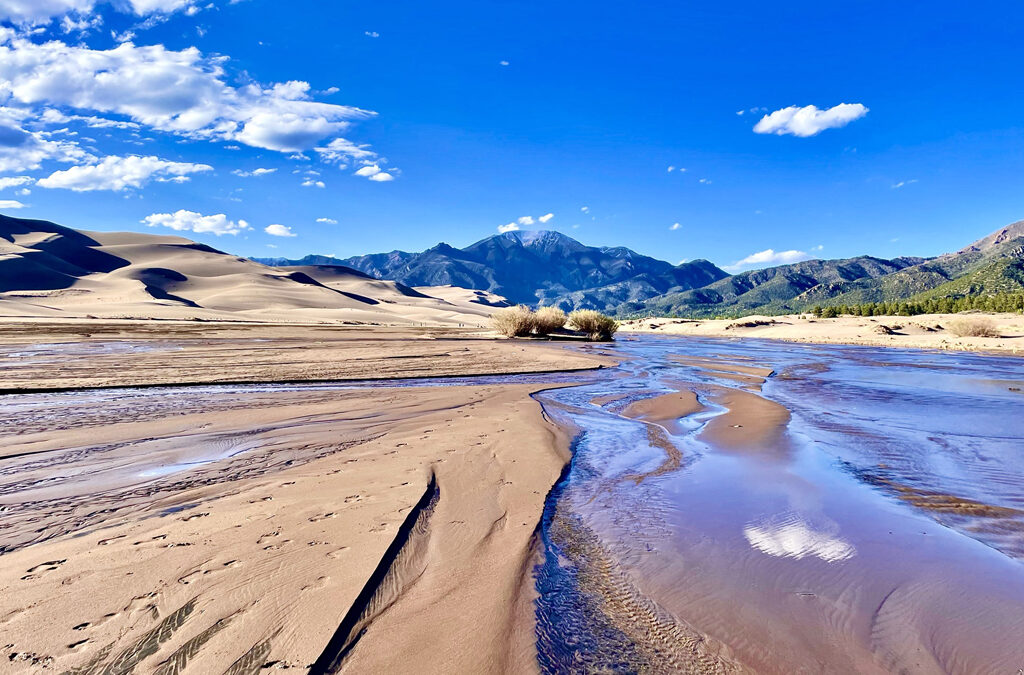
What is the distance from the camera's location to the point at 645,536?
5.26 meters

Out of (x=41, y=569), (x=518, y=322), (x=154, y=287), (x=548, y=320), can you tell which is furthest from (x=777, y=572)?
(x=154, y=287)

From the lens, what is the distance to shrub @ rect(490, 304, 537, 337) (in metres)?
45.0

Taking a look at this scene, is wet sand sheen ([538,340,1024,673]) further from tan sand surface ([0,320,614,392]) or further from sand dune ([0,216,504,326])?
sand dune ([0,216,504,326])

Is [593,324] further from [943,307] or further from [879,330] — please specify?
[943,307]

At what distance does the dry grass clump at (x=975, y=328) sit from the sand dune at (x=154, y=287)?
72.4m

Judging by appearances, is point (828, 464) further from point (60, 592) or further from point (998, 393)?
point (998, 393)

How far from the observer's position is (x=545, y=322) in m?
45.3

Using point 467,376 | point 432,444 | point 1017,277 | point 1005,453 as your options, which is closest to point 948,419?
point 1005,453

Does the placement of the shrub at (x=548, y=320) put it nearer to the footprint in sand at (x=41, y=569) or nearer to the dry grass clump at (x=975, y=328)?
the dry grass clump at (x=975, y=328)

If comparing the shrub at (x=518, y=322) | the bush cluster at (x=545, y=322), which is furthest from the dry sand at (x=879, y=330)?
the shrub at (x=518, y=322)

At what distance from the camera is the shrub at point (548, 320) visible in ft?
148

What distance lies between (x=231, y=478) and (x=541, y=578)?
473 centimetres

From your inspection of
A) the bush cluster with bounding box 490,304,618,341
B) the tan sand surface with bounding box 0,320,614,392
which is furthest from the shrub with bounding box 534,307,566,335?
the tan sand surface with bounding box 0,320,614,392

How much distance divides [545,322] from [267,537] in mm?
41096
